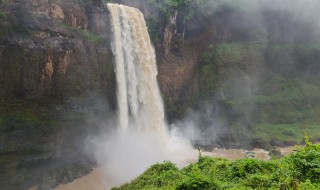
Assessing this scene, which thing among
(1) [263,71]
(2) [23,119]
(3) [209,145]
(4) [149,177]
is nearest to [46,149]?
(2) [23,119]

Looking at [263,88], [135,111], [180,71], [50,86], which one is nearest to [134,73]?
[135,111]

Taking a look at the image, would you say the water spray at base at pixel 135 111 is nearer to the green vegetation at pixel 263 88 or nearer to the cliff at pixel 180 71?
the cliff at pixel 180 71

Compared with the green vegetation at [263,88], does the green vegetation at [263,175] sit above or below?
above

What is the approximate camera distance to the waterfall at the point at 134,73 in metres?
28.6

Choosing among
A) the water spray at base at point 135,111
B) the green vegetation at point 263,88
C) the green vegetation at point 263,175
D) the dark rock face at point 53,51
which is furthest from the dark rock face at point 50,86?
the green vegetation at point 263,88

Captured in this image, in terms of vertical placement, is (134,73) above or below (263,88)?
above

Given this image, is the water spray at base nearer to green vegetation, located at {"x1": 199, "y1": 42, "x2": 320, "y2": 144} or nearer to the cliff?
the cliff

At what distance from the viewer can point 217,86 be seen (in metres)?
36.4

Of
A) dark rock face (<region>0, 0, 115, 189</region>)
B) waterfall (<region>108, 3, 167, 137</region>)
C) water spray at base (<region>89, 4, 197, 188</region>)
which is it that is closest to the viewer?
dark rock face (<region>0, 0, 115, 189</region>)

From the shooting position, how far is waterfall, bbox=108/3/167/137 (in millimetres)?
28609

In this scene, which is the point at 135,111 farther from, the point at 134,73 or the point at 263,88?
the point at 263,88

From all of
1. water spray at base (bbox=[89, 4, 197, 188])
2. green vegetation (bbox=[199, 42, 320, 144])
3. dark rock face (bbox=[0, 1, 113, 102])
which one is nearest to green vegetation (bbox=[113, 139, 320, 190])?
dark rock face (bbox=[0, 1, 113, 102])

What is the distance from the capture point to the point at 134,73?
29.8 m

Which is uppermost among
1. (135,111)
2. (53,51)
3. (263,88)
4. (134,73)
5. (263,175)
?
(53,51)
